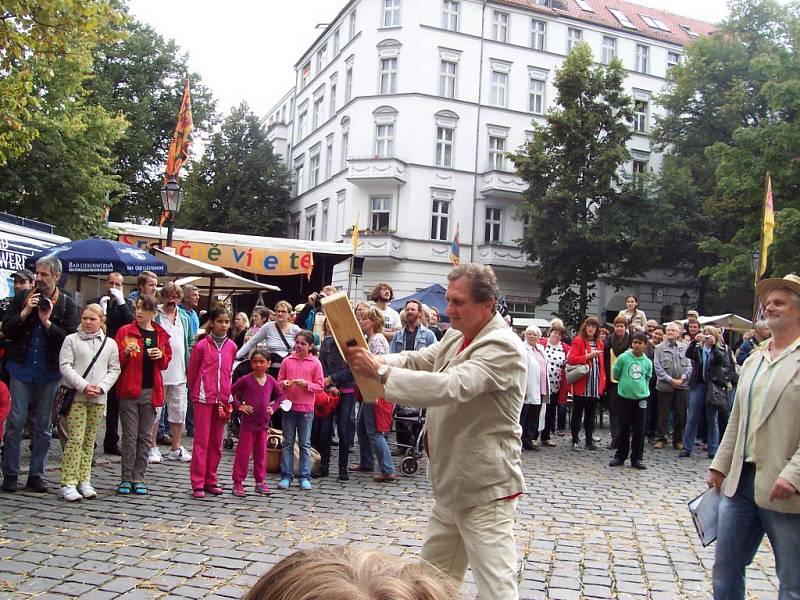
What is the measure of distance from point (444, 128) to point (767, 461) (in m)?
37.9

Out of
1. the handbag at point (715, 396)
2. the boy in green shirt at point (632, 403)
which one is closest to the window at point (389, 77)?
the handbag at point (715, 396)

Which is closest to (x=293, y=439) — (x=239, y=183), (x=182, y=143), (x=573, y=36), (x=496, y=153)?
(x=182, y=143)

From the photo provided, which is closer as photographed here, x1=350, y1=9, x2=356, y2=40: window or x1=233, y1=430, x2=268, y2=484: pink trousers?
x1=233, y1=430, x2=268, y2=484: pink trousers

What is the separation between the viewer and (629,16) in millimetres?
47469

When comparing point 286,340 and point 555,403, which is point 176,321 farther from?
point 555,403

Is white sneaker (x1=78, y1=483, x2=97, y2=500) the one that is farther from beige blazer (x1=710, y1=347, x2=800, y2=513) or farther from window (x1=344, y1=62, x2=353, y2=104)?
window (x1=344, y1=62, x2=353, y2=104)

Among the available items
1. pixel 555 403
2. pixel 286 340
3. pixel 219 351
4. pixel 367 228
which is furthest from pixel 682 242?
pixel 219 351

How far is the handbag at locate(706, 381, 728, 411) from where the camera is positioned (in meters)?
12.8

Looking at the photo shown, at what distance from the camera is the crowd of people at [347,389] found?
143 inches

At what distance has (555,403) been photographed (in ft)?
45.6

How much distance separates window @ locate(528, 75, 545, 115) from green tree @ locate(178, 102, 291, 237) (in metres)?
16.9

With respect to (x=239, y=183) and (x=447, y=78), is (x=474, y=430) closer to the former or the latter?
(x=447, y=78)

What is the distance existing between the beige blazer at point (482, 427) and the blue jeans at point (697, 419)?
397 inches

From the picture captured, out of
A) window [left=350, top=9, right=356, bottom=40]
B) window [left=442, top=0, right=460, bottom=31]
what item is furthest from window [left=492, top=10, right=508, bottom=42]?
window [left=350, top=9, right=356, bottom=40]
